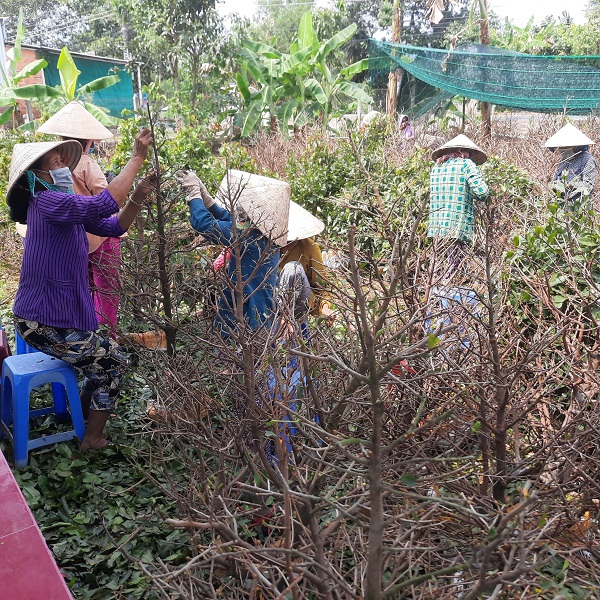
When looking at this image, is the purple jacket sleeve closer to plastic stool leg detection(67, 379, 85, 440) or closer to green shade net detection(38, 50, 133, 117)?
plastic stool leg detection(67, 379, 85, 440)

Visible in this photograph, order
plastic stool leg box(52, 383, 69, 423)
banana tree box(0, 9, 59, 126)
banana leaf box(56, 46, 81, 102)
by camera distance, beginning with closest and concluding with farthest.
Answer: plastic stool leg box(52, 383, 69, 423) → banana leaf box(56, 46, 81, 102) → banana tree box(0, 9, 59, 126)

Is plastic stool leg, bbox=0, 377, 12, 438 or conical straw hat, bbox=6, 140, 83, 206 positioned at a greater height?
conical straw hat, bbox=6, 140, 83, 206

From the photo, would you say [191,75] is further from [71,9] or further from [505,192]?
[71,9]

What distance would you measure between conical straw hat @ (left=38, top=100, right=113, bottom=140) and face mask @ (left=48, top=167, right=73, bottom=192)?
57.6 inches

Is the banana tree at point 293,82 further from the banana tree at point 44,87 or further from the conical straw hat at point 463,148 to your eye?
the conical straw hat at point 463,148

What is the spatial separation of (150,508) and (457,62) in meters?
11.1

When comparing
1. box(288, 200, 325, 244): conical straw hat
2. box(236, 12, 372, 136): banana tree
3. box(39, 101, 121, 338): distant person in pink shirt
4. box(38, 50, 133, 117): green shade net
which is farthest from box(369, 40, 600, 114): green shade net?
box(38, 50, 133, 117): green shade net

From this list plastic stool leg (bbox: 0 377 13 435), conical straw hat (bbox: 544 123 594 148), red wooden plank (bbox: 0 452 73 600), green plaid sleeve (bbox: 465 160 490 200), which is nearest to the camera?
red wooden plank (bbox: 0 452 73 600)

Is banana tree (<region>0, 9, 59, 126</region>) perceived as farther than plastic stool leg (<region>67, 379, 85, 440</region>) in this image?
Yes

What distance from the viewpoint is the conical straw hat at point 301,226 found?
3467mm

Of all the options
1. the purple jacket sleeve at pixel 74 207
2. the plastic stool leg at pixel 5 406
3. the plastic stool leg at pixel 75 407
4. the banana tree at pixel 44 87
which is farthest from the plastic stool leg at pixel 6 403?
the banana tree at pixel 44 87

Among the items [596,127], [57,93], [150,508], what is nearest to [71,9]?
[57,93]

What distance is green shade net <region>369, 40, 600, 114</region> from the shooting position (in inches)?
421

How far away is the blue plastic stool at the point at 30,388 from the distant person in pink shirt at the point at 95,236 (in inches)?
20.6
